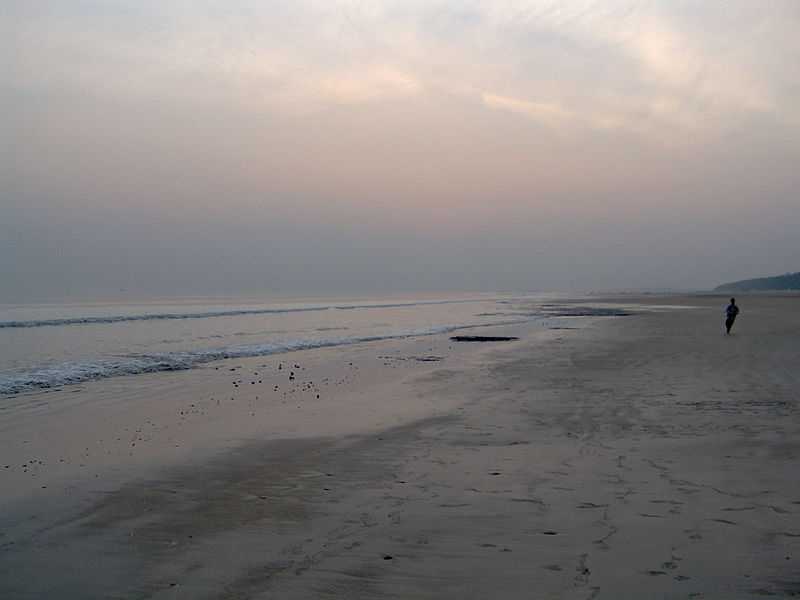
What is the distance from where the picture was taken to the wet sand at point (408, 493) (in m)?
4.49

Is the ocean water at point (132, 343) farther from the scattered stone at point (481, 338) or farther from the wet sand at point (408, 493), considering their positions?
the wet sand at point (408, 493)

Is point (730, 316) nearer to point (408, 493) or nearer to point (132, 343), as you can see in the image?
point (132, 343)

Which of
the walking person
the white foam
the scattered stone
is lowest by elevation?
the scattered stone

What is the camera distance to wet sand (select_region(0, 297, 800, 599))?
14.7 ft

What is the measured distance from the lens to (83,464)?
7.85 meters

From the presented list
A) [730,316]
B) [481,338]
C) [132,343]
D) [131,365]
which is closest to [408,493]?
[131,365]

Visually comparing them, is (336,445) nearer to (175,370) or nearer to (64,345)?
(175,370)

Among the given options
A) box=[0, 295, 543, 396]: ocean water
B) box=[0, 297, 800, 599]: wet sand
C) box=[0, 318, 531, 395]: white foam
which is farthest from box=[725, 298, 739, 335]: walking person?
box=[0, 318, 531, 395]: white foam

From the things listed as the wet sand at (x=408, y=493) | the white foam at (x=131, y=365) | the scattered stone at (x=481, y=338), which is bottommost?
the wet sand at (x=408, y=493)

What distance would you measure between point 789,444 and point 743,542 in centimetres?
409

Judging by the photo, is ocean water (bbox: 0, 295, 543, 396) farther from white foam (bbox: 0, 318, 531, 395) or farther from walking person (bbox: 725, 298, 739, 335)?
walking person (bbox: 725, 298, 739, 335)

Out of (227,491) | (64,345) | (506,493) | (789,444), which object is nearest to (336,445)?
(227,491)

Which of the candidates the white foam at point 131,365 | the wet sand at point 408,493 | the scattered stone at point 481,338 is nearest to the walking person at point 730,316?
the scattered stone at point 481,338

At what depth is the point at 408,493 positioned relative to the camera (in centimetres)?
650
